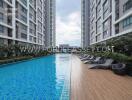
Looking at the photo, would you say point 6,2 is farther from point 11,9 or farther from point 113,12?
point 113,12

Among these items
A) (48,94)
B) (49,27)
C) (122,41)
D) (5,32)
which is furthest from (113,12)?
(49,27)

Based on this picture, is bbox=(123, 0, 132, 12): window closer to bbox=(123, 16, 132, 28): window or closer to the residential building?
bbox=(123, 16, 132, 28): window

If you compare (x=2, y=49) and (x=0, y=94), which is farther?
(x=2, y=49)

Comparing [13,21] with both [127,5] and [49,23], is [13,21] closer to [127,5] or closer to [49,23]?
[127,5]

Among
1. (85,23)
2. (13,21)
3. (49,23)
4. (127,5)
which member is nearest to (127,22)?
(127,5)

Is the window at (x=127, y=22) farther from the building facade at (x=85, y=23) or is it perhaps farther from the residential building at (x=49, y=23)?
the residential building at (x=49, y=23)

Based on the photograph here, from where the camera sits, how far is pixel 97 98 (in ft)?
20.5

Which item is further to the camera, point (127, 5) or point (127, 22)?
point (127, 22)

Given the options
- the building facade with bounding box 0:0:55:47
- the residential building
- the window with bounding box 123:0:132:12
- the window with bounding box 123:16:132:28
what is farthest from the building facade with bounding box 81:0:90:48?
the window with bounding box 123:0:132:12

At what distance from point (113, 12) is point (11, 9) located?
1983cm

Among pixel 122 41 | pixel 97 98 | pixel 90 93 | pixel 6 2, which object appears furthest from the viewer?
pixel 6 2

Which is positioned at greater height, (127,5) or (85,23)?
(85,23)

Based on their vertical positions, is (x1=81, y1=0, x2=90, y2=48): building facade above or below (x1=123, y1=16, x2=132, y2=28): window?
above

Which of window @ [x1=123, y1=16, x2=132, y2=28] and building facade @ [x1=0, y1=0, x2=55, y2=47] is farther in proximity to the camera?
building facade @ [x1=0, y1=0, x2=55, y2=47]
